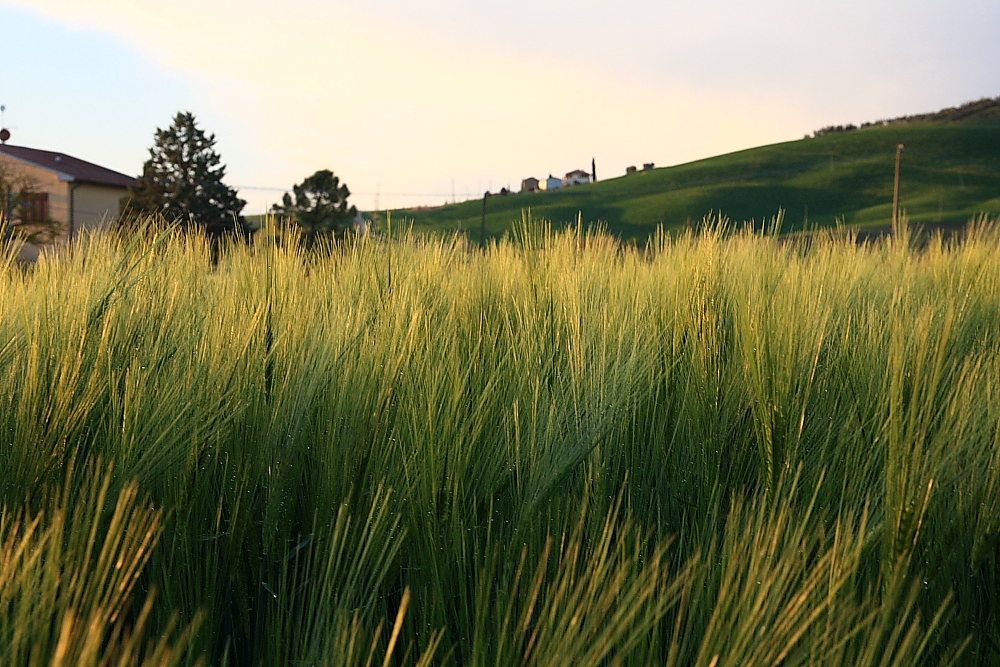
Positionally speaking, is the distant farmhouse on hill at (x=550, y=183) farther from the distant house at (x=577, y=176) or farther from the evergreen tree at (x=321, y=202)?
the evergreen tree at (x=321, y=202)

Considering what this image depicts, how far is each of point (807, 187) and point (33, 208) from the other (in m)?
38.5

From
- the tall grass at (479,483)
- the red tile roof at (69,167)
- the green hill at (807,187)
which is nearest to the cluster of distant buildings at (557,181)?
the green hill at (807,187)

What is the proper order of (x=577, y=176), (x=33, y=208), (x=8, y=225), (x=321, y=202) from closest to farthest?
1. (x=8, y=225)
2. (x=33, y=208)
3. (x=321, y=202)
4. (x=577, y=176)

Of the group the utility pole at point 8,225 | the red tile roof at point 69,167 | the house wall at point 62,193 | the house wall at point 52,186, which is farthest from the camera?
the red tile roof at point 69,167

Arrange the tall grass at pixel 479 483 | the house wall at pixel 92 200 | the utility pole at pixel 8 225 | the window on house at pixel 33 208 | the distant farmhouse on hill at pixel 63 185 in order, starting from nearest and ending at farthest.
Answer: the tall grass at pixel 479 483 < the utility pole at pixel 8 225 < the window on house at pixel 33 208 < the distant farmhouse on hill at pixel 63 185 < the house wall at pixel 92 200

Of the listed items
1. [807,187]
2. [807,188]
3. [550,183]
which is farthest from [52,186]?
[550,183]

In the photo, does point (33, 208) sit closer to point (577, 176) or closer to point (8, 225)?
point (8, 225)

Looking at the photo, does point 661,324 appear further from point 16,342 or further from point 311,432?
point 16,342

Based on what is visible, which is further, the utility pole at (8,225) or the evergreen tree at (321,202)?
the evergreen tree at (321,202)

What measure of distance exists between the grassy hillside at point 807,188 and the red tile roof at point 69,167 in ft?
43.2

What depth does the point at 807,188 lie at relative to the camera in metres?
43.7

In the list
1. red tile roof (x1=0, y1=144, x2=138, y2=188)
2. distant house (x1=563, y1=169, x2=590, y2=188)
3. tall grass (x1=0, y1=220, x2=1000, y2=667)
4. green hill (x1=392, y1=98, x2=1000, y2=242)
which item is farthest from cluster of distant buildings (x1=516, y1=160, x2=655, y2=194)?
tall grass (x1=0, y1=220, x2=1000, y2=667)

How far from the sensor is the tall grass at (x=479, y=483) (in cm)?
90

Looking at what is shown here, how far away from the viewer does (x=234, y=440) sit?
1.24 m
